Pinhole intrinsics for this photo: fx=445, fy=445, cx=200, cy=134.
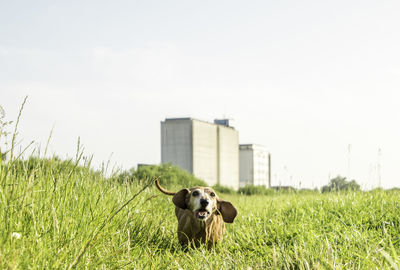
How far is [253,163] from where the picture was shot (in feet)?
179

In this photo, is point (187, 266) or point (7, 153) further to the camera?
point (187, 266)

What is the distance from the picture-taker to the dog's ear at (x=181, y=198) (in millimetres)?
4750

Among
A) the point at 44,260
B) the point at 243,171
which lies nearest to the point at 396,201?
the point at 44,260

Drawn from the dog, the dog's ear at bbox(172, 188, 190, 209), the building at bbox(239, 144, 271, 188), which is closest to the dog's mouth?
the dog

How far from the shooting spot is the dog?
4547mm

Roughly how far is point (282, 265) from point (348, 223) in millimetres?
1902

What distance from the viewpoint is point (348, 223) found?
5090 millimetres

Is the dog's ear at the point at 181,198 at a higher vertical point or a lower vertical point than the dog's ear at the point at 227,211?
higher

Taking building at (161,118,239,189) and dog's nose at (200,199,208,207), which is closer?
dog's nose at (200,199,208,207)

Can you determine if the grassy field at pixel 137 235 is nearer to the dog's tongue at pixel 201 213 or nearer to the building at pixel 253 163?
the dog's tongue at pixel 201 213

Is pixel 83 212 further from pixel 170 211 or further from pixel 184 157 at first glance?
pixel 184 157

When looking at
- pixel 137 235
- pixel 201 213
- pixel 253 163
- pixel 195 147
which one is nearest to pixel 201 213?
pixel 201 213

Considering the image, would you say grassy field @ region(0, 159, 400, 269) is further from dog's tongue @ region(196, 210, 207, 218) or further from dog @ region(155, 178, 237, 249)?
dog's tongue @ region(196, 210, 207, 218)

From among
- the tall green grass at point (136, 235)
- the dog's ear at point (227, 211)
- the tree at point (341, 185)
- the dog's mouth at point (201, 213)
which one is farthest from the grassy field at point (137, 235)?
the tree at point (341, 185)
